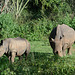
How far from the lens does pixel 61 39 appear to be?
9.63 m

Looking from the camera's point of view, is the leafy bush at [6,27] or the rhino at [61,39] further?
the leafy bush at [6,27]

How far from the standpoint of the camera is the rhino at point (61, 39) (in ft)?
30.6

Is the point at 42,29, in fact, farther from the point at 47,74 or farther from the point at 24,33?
the point at 47,74

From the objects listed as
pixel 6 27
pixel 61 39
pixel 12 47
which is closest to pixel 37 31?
pixel 6 27

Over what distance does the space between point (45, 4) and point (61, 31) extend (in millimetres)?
11644

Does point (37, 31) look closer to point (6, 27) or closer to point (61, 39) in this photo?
point (6, 27)

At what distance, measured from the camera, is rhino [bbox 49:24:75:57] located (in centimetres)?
932

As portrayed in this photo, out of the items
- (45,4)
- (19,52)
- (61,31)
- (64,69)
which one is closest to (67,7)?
(45,4)

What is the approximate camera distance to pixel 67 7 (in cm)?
2312

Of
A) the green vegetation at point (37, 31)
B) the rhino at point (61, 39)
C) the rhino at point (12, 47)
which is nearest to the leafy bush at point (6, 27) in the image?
the green vegetation at point (37, 31)

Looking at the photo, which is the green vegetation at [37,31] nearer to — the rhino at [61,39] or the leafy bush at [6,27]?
the leafy bush at [6,27]

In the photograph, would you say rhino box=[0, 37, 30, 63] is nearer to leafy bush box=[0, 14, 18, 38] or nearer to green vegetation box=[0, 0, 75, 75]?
green vegetation box=[0, 0, 75, 75]

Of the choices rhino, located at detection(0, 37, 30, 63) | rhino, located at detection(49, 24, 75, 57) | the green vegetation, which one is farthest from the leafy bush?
rhino, located at detection(0, 37, 30, 63)

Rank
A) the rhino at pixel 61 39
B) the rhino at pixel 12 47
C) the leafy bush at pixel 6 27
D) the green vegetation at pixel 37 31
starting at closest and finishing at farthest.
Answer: the green vegetation at pixel 37 31
the rhino at pixel 12 47
the rhino at pixel 61 39
the leafy bush at pixel 6 27
